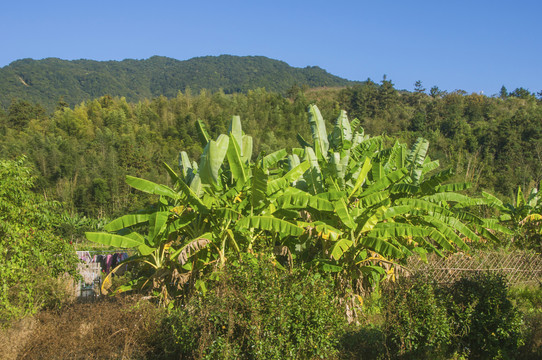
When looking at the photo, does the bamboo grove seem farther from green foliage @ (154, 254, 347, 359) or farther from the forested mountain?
the forested mountain

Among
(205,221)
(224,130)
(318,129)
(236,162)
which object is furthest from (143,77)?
(236,162)

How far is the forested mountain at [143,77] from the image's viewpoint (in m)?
123

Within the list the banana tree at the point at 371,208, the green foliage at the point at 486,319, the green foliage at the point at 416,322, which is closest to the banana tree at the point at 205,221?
the banana tree at the point at 371,208

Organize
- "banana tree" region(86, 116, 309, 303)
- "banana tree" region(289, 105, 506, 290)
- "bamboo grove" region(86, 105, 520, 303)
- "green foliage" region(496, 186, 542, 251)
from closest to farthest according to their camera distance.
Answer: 1. "banana tree" region(86, 116, 309, 303)
2. "bamboo grove" region(86, 105, 520, 303)
3. "banana tree" region(289, 105, 506, 290)
4. "green foliage" region(496, 186, 542, 251)

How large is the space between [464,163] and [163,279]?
2798 centimetres

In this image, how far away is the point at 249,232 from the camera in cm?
748

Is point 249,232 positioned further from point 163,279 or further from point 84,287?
point 84,287

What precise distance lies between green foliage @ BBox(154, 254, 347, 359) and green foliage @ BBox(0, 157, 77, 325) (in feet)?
8.47

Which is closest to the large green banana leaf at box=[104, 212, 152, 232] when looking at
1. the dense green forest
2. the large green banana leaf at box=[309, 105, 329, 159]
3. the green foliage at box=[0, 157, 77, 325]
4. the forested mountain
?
the green foliage at box=[0, 157, 77, 325]

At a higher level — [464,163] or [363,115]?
[363,115]

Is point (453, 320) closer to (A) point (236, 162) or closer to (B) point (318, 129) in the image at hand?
(A) point (236, 162)

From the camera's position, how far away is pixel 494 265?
30.9ft

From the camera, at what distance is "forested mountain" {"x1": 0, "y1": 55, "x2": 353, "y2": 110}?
123 metres

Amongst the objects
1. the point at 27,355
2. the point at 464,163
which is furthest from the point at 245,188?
the point at 464,163
